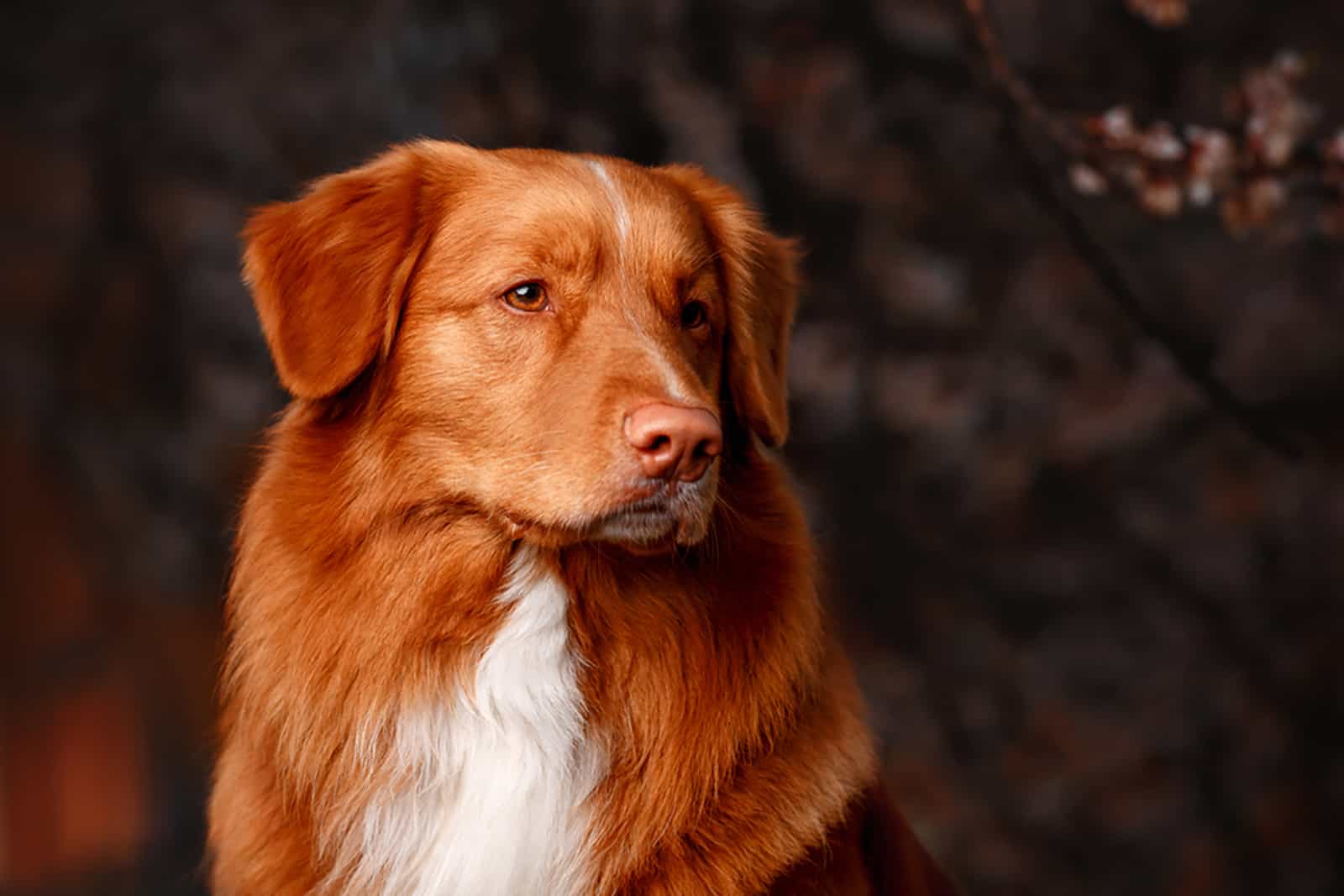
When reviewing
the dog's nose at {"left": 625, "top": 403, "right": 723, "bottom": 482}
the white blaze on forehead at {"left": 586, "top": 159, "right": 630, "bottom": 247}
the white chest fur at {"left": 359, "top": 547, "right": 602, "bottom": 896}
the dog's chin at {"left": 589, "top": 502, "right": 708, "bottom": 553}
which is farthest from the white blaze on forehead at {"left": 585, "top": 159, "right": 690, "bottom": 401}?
the white chest fur at {"left": 359, "top": 547, "right": 602, "bottom": 896}

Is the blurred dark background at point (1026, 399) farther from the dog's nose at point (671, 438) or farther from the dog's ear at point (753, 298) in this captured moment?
the dog's nose at point (671, 438)

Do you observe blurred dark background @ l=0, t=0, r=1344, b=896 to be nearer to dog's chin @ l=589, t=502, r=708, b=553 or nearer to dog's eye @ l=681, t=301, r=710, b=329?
dog's eye @ l=681, t=301, r=710, b=329

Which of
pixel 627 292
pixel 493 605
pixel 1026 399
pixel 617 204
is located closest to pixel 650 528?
pixel 493 605

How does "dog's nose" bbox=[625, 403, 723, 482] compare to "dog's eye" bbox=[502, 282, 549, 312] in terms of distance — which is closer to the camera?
"dog's nose" bbox=[625, 403, 723, 482]

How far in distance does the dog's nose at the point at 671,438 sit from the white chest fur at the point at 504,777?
1.45 feet

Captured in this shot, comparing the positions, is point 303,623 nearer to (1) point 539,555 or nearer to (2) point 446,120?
(1) point 539,555

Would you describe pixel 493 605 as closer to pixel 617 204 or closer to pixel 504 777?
pixel 504 777

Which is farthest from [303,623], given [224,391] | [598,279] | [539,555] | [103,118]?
[103,118]

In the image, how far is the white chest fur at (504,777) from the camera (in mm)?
3166

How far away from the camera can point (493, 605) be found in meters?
3.22

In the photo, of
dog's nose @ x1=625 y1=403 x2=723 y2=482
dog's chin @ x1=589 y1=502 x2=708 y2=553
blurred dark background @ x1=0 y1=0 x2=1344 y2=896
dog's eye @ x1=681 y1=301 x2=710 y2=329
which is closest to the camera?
dog's nose @ x1=625 y1=403 x2=723 y2=482

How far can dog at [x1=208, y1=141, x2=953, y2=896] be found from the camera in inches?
125

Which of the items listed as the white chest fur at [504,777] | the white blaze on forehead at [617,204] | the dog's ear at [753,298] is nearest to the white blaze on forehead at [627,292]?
the white blaze on forehead at [617,204]

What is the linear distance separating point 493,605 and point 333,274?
742 millimetres
